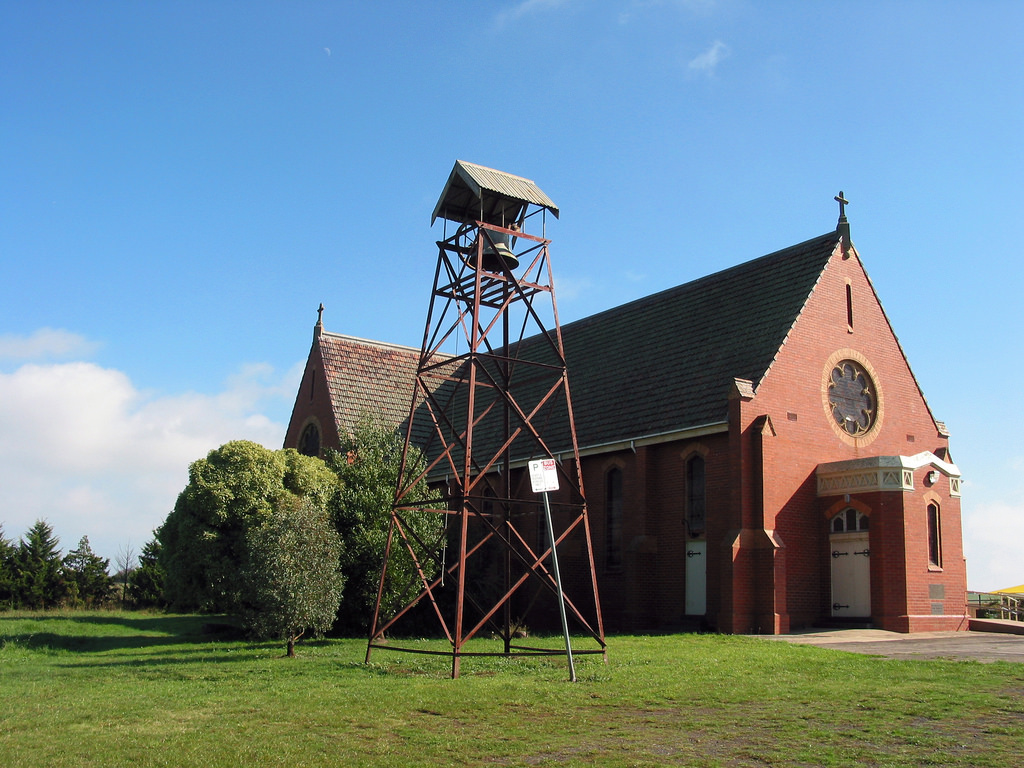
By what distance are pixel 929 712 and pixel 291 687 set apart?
8735 mm

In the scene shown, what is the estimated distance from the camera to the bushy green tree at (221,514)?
26.2 metres

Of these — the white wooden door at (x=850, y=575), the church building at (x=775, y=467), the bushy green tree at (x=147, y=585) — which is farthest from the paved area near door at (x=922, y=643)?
the bushy green tree at (x=147, y=585)

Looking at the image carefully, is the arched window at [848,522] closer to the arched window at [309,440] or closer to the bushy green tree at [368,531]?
the bushy green tree at [368,531]

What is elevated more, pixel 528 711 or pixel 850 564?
pixel 850 564

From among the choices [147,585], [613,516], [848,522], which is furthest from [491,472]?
[147,585]

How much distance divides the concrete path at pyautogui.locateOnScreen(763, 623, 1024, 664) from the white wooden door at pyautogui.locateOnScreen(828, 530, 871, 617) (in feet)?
4.07

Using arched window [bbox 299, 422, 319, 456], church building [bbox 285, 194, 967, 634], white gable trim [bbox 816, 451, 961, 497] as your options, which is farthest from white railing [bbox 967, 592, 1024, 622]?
arched window [bbox 299, 422, 319, 456]

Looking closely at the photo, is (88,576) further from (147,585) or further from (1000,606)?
(1000,606)

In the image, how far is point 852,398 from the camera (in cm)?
2706

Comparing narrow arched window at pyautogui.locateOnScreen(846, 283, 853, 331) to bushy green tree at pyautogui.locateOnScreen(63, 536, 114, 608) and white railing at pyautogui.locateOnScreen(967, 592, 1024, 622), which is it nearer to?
white railing at pyautogui.locateOnScreen(967, 592, 1024, 622)

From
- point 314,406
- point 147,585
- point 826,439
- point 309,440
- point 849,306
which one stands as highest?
point 849,306

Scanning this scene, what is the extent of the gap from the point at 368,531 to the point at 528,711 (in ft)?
45.7

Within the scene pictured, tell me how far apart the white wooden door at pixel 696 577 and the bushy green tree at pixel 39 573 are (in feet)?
111

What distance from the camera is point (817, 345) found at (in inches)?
1032
